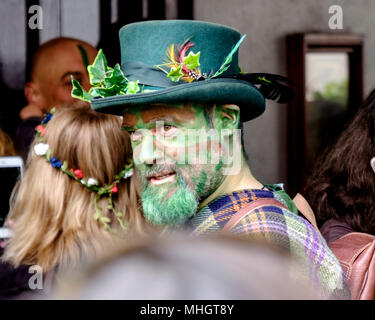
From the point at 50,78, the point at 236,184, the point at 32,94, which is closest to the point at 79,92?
the point at 236,184

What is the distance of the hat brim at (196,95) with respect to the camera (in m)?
1.58

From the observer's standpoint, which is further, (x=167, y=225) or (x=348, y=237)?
(x=348, y=237)

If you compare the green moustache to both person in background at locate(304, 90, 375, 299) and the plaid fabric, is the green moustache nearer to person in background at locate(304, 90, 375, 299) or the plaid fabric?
the plaid fabric

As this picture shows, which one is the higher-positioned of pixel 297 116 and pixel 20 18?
pixel 20 18

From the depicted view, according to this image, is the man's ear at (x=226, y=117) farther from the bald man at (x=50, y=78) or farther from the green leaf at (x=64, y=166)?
the bald man at (x=50, y=78)

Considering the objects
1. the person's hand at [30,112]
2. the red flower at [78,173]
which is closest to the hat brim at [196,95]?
the red flower at [78,173]

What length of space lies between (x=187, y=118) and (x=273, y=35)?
97.0 inches

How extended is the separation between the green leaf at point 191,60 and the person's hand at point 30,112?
185 centimetres

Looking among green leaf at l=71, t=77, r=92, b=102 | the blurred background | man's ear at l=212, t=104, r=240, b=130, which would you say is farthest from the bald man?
man's ear at l=212, t=104, r=240, b=130

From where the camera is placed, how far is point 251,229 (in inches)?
55.8

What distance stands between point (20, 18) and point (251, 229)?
2618 mm

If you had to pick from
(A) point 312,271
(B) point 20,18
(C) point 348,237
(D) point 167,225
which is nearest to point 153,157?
(D) point 167,225

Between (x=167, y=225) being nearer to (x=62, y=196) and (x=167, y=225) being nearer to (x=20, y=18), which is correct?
(x=62, y=196)
